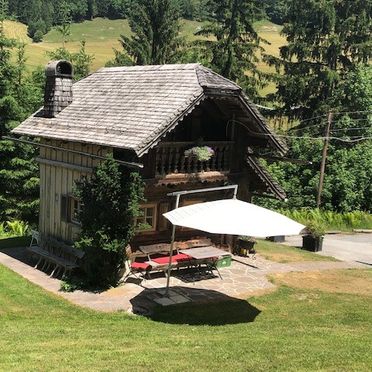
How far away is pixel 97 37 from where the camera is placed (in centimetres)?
11156

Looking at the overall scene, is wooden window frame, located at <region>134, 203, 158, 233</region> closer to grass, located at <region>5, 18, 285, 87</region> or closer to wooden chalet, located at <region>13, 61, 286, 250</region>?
wooden chalet, located at <region>13, 61, 286, 250</region>

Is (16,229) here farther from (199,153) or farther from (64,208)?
(199,153)

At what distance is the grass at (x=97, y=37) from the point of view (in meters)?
79.3

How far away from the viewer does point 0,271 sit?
16344 millimetres

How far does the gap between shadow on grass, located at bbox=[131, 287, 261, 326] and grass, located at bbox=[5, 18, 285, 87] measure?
57774 millimetres

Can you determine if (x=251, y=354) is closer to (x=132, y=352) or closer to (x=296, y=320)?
(x=132, y=352)

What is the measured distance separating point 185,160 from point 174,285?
408 centimetres

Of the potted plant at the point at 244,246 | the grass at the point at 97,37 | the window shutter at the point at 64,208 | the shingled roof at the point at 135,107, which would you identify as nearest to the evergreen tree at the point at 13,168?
the shingled roof at the point at 135,107

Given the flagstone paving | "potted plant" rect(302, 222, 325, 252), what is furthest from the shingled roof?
"potted plant" rect(302, 222, 325, 252)

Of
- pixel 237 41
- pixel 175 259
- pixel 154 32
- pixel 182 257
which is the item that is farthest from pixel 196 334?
pixel 154 32

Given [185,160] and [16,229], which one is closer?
[185,160]

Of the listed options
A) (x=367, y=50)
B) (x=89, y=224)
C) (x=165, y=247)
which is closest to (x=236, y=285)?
(x=165, y=247)

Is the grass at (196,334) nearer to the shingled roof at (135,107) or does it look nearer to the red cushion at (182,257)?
the red cushion at (182,257)

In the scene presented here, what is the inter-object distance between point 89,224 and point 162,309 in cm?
323
